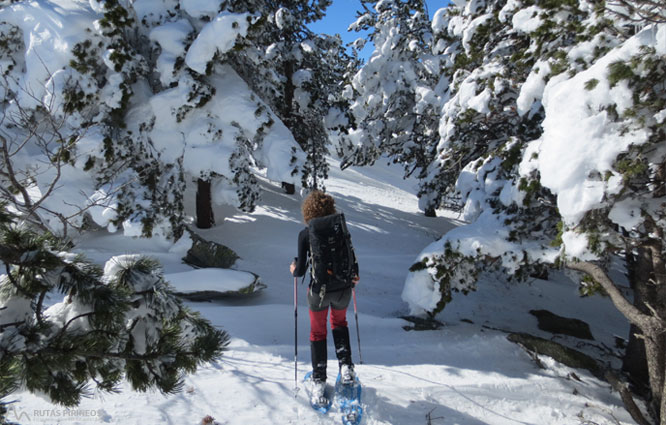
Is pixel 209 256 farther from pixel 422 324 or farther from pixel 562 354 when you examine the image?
pixel 562 354

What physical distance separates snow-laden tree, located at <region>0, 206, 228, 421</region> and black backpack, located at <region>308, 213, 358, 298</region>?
6.24 feet

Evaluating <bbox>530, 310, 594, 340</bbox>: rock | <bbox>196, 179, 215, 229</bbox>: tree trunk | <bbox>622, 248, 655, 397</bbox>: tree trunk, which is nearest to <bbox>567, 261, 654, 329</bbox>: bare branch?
<bbox>622, 248, 655, 397</bbox>: tree trunk

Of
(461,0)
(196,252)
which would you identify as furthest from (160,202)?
(461,0)

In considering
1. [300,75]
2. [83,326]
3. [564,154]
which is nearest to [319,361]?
[83,326]

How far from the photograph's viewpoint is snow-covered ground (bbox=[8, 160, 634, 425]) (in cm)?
382

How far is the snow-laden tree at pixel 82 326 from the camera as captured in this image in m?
1.65

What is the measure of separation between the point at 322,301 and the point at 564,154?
287 centimetres

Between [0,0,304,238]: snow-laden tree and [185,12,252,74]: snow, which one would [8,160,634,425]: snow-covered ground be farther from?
[185,12,252,74]: snow

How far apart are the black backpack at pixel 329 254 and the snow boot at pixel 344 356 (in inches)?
24.6

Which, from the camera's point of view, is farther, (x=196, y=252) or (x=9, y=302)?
(x=196, y=252)

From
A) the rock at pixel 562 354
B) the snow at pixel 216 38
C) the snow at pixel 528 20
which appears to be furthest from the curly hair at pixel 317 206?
the snow at pixel 216 38

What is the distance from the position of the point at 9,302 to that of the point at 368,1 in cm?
1706

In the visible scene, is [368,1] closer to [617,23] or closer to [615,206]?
[617,23]

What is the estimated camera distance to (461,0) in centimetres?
866
